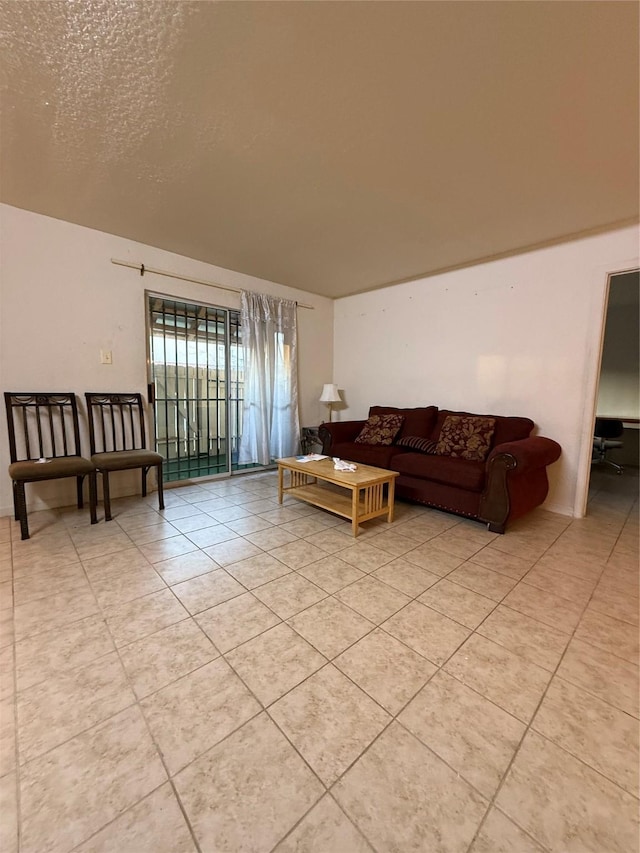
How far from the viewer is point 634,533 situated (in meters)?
2.60

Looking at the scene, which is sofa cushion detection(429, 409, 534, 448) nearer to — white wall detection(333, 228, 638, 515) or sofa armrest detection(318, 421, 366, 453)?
white wall detection(333, 228, 638, 515)

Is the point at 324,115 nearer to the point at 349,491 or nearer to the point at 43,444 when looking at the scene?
the point at 349,491

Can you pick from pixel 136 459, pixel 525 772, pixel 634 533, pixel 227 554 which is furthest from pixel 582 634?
pixel 136 459

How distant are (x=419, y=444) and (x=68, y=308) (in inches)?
134

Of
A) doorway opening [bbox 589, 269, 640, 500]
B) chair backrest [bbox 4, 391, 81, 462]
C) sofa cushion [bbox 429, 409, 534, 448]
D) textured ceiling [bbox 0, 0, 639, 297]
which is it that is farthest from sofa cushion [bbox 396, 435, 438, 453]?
chair backrest [bbox 4, 391, 81, 462]

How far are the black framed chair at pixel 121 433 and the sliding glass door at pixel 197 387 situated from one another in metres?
0.42

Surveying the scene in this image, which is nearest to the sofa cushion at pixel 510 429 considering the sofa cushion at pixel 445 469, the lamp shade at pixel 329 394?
the sofa cushion at pixel 445 469

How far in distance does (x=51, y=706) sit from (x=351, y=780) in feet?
3.30

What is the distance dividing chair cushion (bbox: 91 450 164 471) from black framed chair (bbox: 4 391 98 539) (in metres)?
0.07

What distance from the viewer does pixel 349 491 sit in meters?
3.16

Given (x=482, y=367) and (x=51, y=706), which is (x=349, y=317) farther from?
(x=51, y=706)

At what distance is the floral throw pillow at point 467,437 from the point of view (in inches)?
116

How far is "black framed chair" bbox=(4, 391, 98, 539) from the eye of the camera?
230cm

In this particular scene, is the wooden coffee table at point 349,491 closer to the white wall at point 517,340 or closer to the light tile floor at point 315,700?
the light tile floor at point 315,700
